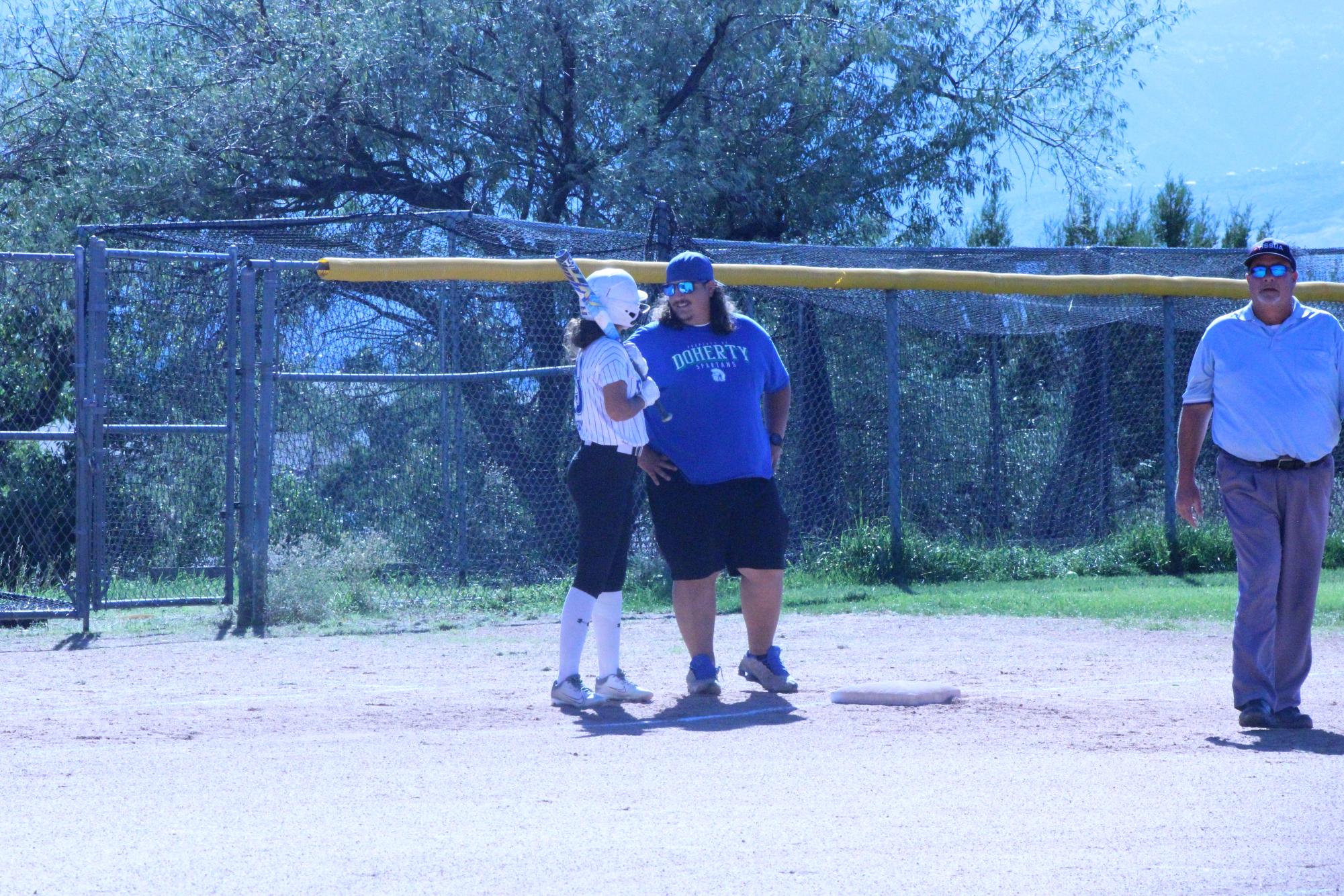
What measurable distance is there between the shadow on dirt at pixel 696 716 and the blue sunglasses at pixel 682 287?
1.78 meters

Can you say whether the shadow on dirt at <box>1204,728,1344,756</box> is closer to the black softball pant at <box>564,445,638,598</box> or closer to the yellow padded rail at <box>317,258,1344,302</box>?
the black softball pant at <box>564,445,638,598</box>

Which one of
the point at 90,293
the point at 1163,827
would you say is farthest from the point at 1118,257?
the point at 1163,827

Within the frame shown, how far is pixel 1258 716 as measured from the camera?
596cm

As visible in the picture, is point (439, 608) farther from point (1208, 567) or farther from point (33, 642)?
point (1208, 567)

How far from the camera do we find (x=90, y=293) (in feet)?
30.6

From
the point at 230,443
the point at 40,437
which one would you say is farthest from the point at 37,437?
the point at 230,443

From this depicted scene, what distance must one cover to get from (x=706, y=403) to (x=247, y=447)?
395cm

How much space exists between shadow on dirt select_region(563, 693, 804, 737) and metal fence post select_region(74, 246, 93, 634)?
412 centimetres

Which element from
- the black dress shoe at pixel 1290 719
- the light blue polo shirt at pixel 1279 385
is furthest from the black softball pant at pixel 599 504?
the black dress shoe at pixel 1290 719

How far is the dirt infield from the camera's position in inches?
157

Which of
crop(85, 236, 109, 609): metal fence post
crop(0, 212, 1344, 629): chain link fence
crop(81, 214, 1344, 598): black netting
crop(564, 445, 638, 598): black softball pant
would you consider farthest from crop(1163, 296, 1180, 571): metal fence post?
crop(85, 236, 109, 609): metal fence post

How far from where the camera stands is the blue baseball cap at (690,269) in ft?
22.3

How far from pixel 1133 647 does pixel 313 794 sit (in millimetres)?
4980

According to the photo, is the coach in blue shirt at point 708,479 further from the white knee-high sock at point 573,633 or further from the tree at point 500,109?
the tree at point 500,109
